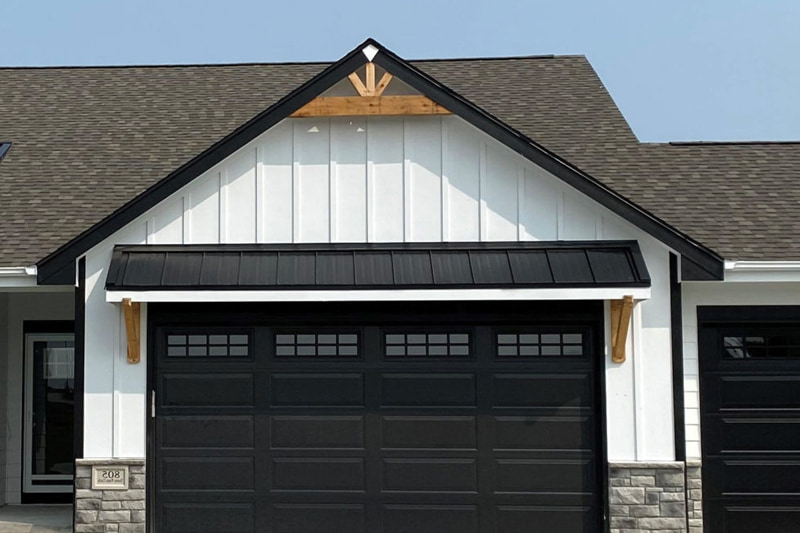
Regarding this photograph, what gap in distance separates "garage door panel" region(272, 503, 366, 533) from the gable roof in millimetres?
3643

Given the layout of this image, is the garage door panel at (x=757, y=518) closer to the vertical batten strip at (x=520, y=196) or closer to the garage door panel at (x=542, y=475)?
the garage door panel at (x=542, y=475)

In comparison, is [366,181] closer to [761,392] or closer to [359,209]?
[359,209]

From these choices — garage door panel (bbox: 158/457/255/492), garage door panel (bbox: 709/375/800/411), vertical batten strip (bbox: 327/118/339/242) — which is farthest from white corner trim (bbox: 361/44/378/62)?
garage door panel (bbox: 709/375/800/411)

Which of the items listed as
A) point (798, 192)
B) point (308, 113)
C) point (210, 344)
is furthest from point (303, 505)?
point (798, 192)

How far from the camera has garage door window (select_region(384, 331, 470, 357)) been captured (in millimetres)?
9281

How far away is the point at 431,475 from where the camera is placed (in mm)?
9156

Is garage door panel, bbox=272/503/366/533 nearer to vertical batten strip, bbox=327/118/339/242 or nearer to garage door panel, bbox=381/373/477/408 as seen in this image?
garage door panel, bbox=381/373/477/408

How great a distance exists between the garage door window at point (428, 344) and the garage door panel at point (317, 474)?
1.14 m

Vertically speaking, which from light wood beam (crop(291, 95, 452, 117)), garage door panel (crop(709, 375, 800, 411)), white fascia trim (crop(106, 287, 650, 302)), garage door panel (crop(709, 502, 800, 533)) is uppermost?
light wood beam (crop(291, 95, 452, 117))

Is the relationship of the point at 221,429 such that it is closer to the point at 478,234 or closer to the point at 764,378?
the point at 478,234

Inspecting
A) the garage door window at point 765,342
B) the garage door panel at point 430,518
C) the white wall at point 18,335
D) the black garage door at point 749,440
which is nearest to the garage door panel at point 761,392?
the black garage door at point 749,440

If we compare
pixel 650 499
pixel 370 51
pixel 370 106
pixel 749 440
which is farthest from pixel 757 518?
pixel 370 51

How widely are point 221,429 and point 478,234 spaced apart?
3.14m

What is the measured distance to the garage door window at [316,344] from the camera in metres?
9.30
